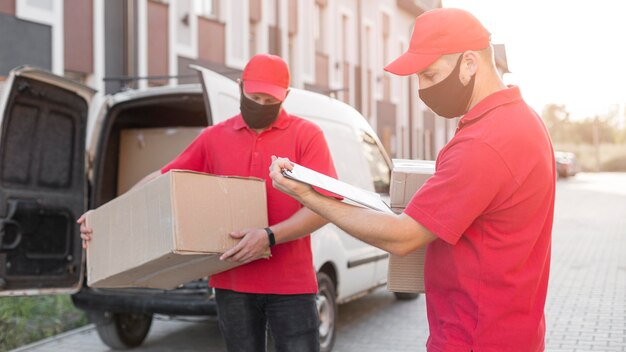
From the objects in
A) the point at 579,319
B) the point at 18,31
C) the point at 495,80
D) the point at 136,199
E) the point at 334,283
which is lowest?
the point at 579,319

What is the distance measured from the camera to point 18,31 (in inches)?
499

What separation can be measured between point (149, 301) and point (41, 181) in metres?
1.19

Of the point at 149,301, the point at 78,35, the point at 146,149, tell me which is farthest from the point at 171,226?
the point at 78,35

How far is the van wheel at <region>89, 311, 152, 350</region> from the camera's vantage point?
7101mm

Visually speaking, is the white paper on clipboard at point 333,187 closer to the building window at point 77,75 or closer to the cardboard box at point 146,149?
the cardboard box at point 146,149

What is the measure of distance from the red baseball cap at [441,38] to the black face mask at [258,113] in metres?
1.46

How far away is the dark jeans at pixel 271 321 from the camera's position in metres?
3.73

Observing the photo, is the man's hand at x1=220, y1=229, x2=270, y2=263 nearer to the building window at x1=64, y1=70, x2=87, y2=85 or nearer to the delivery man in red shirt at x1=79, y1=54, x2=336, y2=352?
the delivery man in red shirt at x1=79, y1=54, x2=336, y2=352

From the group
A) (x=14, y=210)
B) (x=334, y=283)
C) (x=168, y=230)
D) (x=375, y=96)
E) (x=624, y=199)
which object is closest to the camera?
(x=168, y=230)

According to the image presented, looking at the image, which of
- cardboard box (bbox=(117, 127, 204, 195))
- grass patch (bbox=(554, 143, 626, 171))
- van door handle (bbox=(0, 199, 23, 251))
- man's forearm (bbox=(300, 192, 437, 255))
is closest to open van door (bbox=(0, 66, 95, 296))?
van door handle (bbox=(0, 199, 23, 251))

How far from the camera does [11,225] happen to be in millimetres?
5645

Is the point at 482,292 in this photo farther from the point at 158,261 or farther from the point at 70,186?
the point at 70,186

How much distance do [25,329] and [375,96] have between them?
24.1 meters

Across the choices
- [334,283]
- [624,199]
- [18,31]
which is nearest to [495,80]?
[334,283]
